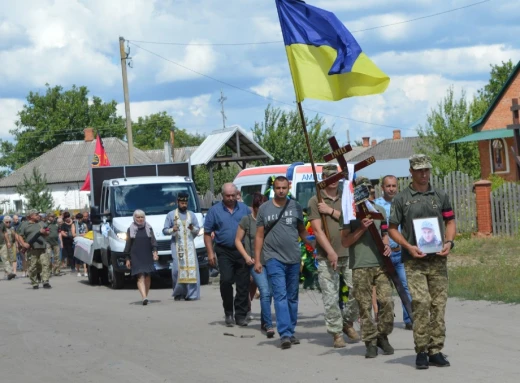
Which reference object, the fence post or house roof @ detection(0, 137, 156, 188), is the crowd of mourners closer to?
the fence post

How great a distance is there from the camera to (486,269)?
18.4 m

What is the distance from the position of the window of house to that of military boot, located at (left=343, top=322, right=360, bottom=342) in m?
37.4

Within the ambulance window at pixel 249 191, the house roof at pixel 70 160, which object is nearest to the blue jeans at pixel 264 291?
the ambulance window at pixel 249 191

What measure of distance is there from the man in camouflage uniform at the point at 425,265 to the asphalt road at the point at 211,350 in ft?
0.81

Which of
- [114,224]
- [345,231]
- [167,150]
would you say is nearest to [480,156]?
[167,150]

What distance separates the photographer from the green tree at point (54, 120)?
100 m

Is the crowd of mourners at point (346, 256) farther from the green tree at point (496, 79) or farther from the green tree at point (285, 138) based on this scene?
the green tree at point (496, 79)

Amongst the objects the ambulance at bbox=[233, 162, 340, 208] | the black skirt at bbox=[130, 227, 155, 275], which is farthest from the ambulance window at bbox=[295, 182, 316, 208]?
the black skirt at bbox=[130, 227, 155, 275]

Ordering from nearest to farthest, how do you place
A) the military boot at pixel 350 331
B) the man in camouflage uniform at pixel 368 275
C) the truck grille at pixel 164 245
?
the man in camouflage uniform at pixel 368 275, the military boot at pixel 350 331, the truck grille at pixel 164 245

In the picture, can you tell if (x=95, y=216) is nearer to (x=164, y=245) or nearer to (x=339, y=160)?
(x=164, y=245)

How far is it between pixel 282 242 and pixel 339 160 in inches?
57.8

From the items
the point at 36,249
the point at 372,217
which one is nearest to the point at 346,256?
the point at 372,217

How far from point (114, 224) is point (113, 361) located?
10.8 meters

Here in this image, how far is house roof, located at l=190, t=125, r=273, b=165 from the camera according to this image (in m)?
40.6
